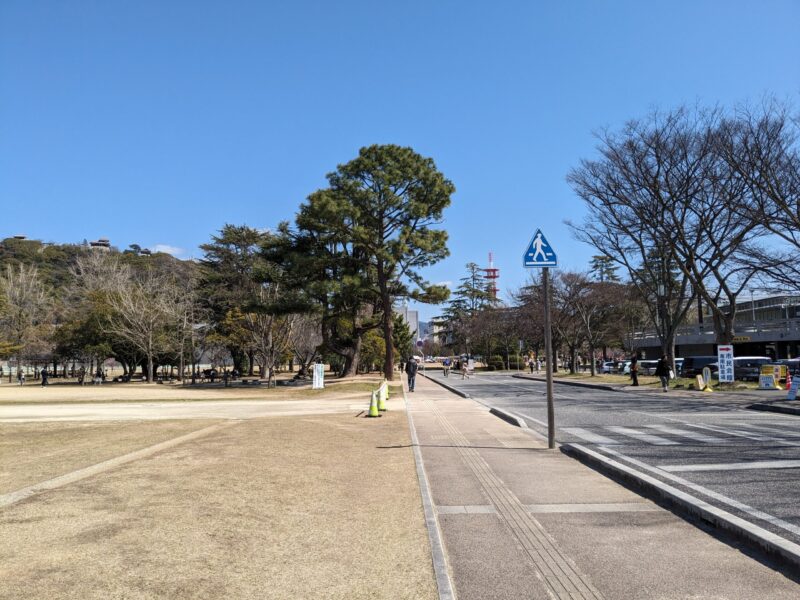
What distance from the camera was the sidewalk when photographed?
4.41 meters

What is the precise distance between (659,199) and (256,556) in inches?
1118

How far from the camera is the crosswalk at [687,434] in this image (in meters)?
11.6

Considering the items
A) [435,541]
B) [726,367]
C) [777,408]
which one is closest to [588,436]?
[435,541]

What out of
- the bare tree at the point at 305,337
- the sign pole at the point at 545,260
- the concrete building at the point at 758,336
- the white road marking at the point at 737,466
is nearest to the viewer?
the white road marking at the point at 737,466

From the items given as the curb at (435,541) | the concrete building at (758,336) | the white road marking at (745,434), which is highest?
the concrete building at (758,336)

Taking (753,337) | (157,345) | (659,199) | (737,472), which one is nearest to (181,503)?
(737,472)

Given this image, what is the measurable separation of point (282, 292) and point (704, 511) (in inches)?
1468

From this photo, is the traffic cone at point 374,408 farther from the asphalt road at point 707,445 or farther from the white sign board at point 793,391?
the white sign board at point 793,391

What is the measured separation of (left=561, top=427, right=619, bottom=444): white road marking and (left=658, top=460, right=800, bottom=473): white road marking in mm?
2780

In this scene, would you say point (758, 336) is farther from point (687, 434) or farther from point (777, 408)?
point (687, 434)

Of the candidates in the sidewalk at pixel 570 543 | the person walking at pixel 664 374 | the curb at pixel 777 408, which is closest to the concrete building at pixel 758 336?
the person walking at pixel 664 374

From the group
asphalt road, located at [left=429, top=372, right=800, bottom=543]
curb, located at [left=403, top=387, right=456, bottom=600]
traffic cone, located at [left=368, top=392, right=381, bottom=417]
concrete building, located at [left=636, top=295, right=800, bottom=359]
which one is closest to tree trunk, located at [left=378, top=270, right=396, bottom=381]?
asphalt road, located at [left=429, top=372, right=800, bottom=543]

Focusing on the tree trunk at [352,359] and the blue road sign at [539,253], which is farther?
the tree trunk at [352,359]

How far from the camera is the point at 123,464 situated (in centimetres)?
852
